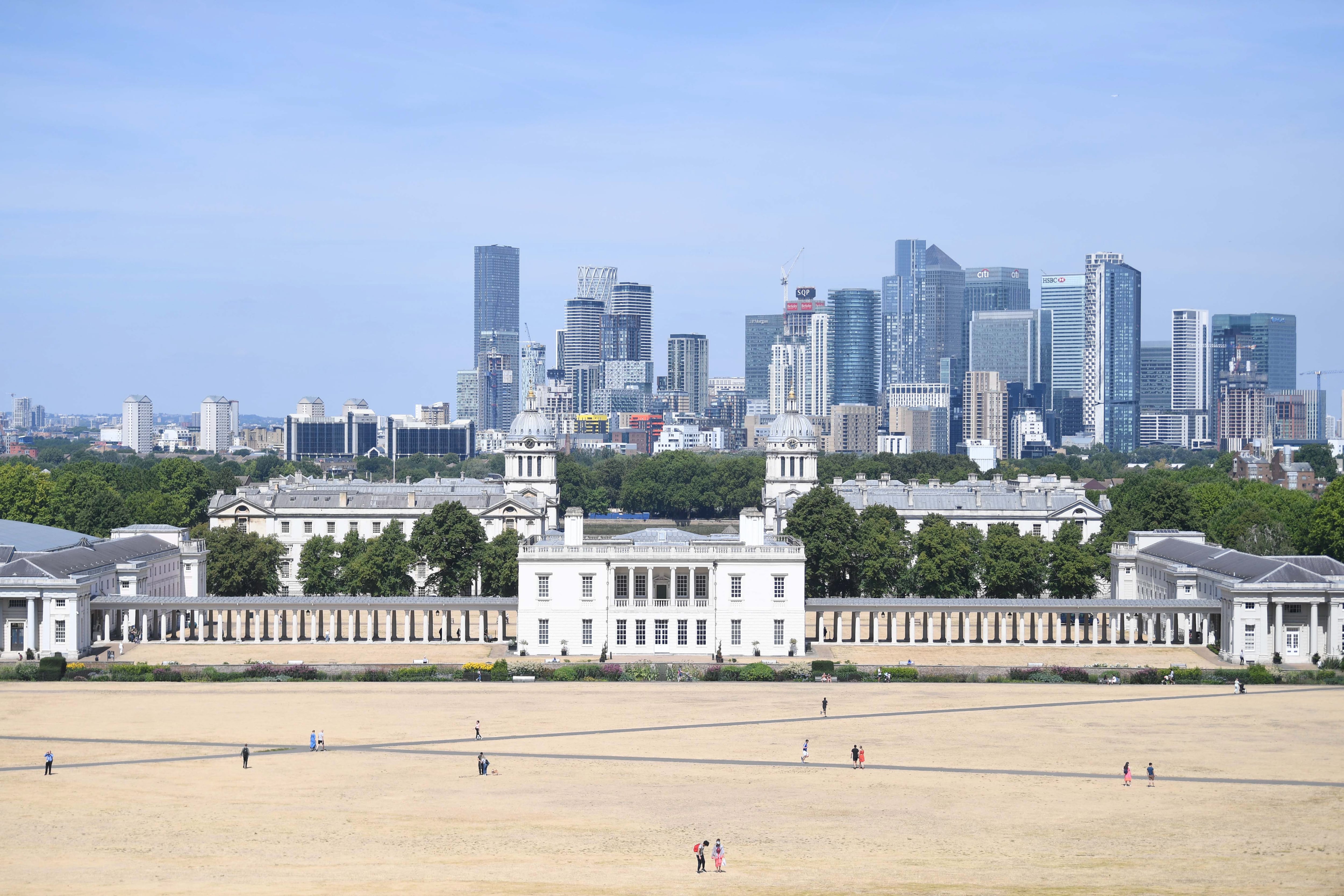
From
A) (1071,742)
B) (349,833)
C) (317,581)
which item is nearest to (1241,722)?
(1071,742)

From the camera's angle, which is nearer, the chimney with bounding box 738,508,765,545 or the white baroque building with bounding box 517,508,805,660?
the white baroque building with bounding box 517,508,805,660

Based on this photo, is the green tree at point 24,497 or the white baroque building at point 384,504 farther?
the green tree at point 24,497

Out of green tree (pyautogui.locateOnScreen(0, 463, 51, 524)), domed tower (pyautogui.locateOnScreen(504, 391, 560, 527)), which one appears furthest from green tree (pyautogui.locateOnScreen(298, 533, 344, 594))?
green tree (pyautogui.locateOnScreen(0, 463, 51, 524))

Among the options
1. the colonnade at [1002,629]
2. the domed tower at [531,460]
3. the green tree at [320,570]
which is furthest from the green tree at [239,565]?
the colonnade at [1002,629]

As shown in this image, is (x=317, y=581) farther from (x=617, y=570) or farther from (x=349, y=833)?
(x=349, y=833)

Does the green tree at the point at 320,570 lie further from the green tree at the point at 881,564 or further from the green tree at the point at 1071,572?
the green tree at the point at 1071,572

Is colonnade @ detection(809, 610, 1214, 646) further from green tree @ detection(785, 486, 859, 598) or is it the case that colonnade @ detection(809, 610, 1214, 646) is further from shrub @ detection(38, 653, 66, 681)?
shrub @ detection(38, 653, 66, 681)
